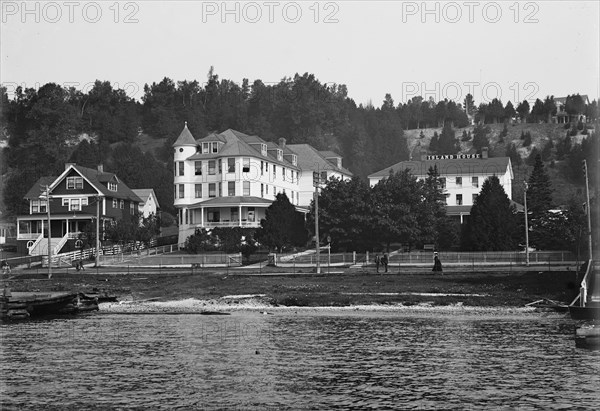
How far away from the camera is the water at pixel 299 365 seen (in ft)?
81.3

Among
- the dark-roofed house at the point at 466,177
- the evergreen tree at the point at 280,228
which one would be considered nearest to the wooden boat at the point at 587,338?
the evergreen tree at the point at 280,228

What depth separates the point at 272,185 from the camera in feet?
370

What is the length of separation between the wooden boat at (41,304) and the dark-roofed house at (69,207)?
43984 millimetres

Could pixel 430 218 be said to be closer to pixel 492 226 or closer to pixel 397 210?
pixel 397 210

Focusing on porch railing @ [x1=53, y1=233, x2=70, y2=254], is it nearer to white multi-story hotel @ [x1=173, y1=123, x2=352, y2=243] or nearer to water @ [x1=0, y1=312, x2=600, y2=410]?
white multi-story hotel @ [x1=173, y1=123, x2=352, y2=243]

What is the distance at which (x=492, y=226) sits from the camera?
273ft

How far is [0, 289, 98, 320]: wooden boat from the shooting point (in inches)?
2085

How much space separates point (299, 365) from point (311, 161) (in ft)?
323

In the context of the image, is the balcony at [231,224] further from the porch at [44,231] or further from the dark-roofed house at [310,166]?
the dark-roofed house at [310,166]

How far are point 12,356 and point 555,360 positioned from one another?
1983 centimetres

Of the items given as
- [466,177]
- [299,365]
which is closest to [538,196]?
[466,177]

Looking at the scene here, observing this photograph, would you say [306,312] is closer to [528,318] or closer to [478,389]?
[528,318]

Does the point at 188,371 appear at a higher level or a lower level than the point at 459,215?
lower

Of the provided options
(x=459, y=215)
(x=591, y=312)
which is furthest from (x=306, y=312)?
(x=459, y=215)
